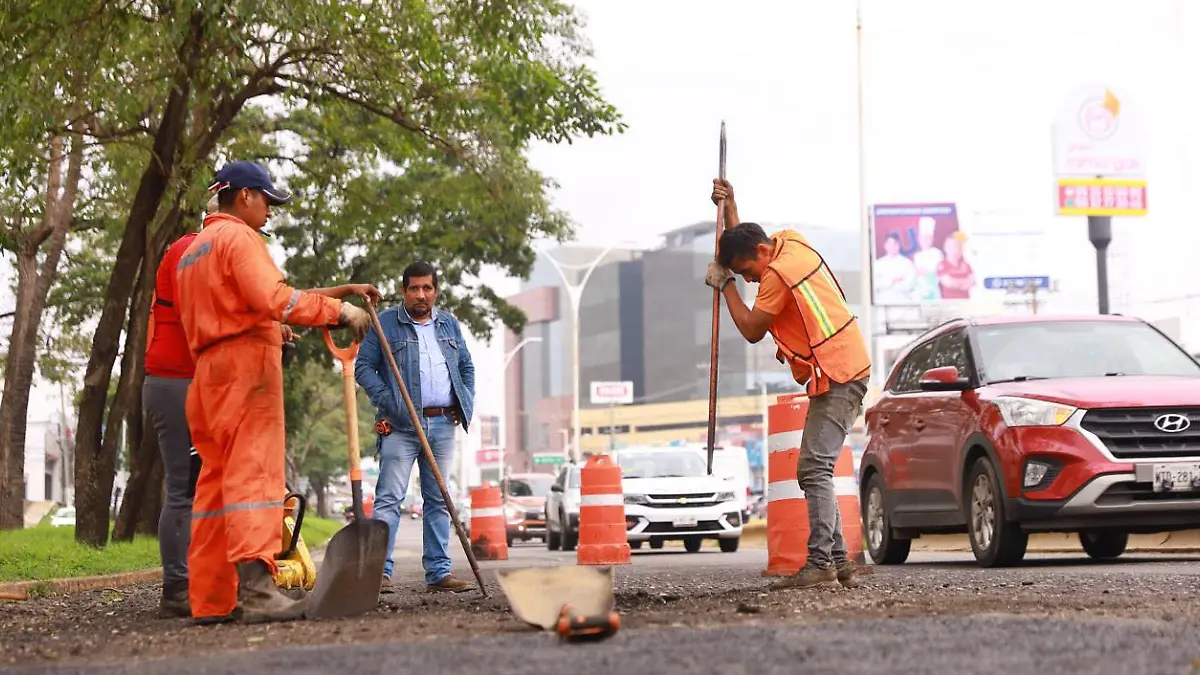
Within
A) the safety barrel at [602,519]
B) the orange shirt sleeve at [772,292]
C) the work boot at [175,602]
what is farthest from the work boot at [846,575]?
the safety barrel at [602,519]

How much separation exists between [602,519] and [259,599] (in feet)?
25.2

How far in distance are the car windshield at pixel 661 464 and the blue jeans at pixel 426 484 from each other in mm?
12460

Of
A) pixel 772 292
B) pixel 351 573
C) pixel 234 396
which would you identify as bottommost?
pixel 351 573

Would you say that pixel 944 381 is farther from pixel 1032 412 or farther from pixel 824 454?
pixel 824 454

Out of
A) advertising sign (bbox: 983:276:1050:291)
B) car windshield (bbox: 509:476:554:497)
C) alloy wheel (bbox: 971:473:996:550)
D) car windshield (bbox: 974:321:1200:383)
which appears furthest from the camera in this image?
advertising sign (bbox: 983:276:1050:291)

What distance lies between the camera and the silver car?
1014 inches

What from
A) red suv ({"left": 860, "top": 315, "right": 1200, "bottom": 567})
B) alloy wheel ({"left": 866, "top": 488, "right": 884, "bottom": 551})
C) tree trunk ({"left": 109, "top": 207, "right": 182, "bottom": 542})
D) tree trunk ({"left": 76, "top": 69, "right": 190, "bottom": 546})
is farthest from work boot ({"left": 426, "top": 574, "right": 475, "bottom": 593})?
tree trunk ({"left": 76, "top": 69, "right": 190, "bottom": 546})

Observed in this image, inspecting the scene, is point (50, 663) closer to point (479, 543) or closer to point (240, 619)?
point (240, 619)

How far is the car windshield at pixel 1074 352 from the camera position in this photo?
12.0m

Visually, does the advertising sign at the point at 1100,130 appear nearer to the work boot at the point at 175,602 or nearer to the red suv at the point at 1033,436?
the red suv at the point at 1033,436

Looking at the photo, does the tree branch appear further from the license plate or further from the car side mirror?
the license plate

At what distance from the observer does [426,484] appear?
1021 cm

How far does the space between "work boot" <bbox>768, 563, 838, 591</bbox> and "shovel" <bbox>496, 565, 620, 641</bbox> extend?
6.59 ft

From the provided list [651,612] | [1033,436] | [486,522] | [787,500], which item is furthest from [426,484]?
[486,522]
